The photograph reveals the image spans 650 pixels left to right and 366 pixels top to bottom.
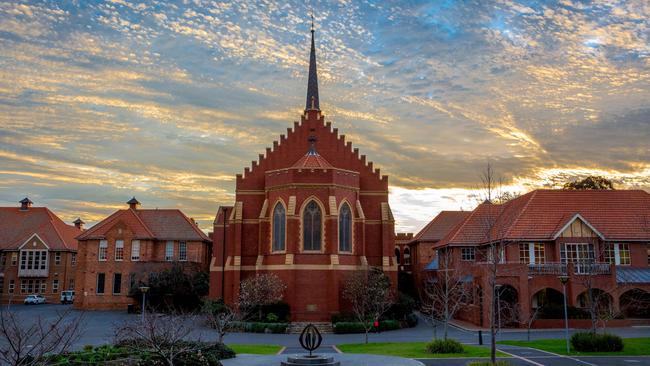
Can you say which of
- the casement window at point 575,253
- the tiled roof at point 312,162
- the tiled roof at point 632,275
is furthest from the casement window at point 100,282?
the tiled roof at point 632,275

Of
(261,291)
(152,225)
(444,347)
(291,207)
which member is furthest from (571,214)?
(152,225)

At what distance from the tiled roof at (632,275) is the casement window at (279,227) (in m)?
24.9

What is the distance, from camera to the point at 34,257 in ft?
Result: 222

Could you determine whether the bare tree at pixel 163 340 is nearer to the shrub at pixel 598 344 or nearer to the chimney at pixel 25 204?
the shrub at pixel 598 344

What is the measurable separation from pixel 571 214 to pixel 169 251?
130 feet

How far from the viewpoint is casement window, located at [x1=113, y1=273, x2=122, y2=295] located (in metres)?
58.4

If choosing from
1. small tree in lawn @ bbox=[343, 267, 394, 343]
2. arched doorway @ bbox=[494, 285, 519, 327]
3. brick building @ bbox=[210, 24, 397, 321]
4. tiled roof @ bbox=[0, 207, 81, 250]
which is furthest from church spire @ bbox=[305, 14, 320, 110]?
tiled roof @ bbox=[0, 207, 81, 250]

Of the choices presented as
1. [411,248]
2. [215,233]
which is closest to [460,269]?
[215,233]

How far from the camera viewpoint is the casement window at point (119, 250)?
194 ft

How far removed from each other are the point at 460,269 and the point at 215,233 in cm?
2099

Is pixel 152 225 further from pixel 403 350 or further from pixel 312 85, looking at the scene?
pixel 403 350

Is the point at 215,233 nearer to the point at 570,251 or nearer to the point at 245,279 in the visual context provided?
the point at 245,279

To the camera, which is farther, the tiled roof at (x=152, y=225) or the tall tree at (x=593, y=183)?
the tall tree at (x=593, y=183)

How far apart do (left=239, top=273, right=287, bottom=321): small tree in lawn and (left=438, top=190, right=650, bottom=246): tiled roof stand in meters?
16.5
